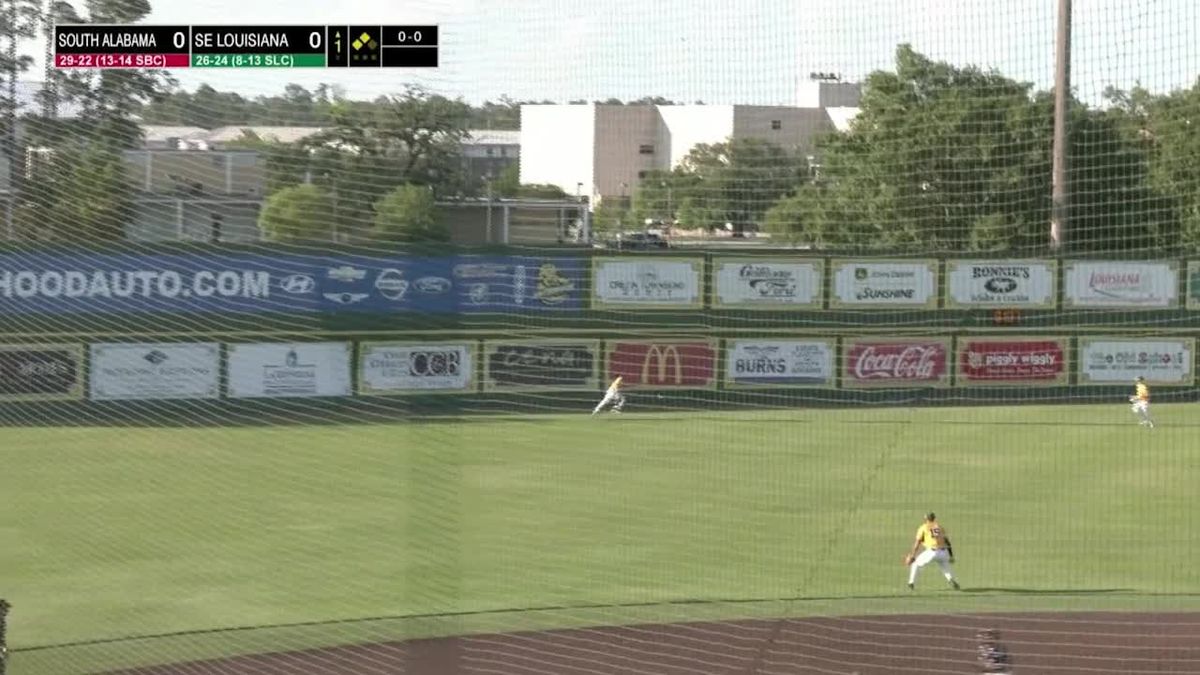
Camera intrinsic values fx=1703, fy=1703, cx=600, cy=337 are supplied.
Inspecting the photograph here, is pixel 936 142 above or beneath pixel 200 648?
above

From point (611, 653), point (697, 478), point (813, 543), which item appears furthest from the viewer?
point (697, 478)

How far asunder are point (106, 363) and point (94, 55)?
7.11 metres

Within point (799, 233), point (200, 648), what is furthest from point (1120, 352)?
point (200, 648)

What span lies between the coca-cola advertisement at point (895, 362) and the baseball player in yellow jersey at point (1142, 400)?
2462mm

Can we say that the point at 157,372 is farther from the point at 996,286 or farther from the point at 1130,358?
the point at 1130,358

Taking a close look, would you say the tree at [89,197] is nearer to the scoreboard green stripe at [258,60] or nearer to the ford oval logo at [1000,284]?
the scoreboard green stripe at [258,60]

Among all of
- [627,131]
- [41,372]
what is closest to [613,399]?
[41,372]

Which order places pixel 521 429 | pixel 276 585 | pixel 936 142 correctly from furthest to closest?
pixel 521 429 < pixel 276 585 < pixel 936 142

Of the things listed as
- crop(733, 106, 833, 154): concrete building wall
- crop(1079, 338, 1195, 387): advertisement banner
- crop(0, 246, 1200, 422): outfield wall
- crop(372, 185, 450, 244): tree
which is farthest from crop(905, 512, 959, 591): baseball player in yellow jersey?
crop(1079, 338, 1195, 387): advertisement banner

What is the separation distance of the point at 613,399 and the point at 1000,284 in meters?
5.18

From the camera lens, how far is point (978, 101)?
439 inches

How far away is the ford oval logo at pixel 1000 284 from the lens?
63.3ft

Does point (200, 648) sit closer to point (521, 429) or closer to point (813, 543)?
point (813, 543)

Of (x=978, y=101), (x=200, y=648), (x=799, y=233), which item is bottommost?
A: (x=200, y=648)
